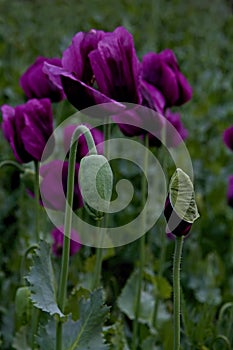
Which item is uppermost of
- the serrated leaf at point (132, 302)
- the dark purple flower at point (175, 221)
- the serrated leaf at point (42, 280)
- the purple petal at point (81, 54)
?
the purple petal at point (81, 54)

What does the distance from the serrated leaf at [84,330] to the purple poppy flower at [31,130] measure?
21 centimetres

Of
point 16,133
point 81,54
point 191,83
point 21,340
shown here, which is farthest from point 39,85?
point 191,83

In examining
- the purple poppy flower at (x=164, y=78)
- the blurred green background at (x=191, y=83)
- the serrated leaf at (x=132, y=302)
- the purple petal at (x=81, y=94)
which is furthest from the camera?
the blurred green background at (x=191, y=83)

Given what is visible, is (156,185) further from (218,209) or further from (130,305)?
(130,305)

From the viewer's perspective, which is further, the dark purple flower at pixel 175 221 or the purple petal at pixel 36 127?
the purple petal at pixel 36 127

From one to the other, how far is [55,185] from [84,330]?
0.66 ft

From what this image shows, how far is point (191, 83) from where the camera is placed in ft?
8.29

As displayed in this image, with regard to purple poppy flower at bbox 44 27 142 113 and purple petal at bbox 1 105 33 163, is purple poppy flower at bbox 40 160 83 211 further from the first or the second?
purple poppy flower at bbox 44 27 142 113

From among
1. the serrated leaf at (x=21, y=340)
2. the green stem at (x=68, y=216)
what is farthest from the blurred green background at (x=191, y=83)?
the green stem at (x=68, y=216)

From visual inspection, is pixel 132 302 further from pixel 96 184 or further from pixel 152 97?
pixel 96 184

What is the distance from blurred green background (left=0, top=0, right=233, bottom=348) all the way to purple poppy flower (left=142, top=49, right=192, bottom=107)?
0.33 m

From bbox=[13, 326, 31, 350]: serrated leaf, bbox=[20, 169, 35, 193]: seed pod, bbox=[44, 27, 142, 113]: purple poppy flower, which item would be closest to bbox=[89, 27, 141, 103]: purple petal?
bbox=[44, 27, 142, 113]: purple poppy flower

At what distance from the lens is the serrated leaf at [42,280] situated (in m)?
0.75

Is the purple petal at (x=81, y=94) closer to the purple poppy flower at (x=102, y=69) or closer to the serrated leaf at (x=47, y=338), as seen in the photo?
the purple poppy flower at (x=102, y=69)
